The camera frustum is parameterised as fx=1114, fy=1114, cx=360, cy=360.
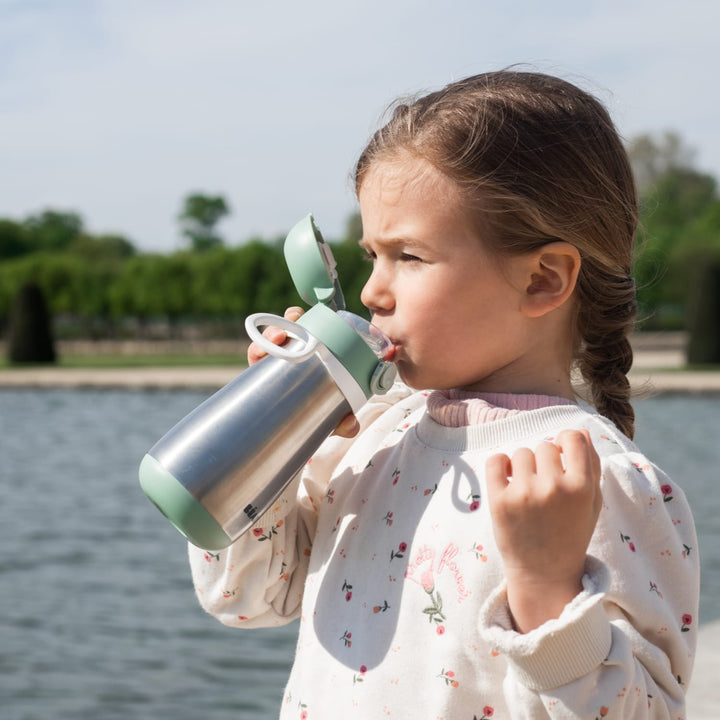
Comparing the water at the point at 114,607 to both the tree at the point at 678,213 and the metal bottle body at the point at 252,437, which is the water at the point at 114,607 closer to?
the metal bottle body at the point at 252,437

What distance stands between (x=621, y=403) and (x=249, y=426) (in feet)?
2.21

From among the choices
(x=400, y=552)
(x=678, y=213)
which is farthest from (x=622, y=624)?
(x=678, y=213)

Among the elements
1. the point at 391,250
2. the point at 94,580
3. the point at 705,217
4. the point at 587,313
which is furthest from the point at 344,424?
the point at 705,217

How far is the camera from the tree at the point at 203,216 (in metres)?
92.4

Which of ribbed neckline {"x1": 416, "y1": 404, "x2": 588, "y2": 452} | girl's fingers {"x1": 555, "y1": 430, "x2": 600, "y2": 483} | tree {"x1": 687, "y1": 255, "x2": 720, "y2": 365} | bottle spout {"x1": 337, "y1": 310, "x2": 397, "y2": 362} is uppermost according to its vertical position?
bottle spout {"x1": 337, "y1": 310, "x2": 397, "y2": 362}

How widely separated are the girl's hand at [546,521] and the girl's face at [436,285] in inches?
11.5

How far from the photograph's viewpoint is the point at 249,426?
1558mm

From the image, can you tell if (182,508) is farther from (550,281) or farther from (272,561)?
(550,281)

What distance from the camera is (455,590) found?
1517 mm

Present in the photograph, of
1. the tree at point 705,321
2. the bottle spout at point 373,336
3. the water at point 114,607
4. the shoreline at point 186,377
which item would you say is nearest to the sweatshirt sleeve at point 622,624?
the bottle spout at point 373,336

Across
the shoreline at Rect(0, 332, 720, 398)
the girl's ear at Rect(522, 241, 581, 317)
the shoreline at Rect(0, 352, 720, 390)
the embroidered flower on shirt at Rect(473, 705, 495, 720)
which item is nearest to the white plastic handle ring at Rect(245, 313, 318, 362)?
the girl's ear at Rect(522, 241, 581, 317)

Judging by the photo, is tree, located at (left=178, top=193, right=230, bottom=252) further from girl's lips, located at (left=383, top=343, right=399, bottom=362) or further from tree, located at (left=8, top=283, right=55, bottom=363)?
girl's lips, located at (left=383, top=343, right=399, bottom=362)

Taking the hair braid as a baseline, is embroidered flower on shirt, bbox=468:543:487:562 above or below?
below

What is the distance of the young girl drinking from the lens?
4.43ft
